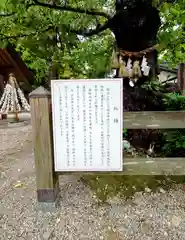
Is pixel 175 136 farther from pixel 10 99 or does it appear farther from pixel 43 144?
pixel 10 99

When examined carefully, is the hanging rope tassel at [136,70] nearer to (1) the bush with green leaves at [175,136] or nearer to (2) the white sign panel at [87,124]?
(1) the bush with green leaves at [175,136]

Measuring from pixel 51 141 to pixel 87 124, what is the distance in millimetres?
404

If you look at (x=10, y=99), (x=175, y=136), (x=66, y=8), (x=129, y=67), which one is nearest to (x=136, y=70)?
(x=129, y=67)

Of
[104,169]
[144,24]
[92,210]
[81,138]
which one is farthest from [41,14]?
[92,210]

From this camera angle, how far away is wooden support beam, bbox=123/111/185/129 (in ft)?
6.78

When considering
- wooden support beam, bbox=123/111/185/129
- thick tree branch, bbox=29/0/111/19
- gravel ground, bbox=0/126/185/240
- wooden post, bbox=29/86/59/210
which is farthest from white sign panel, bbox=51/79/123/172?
thick tree branch, bbox=29/0/111/19

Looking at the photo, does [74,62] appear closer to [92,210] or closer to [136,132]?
[136,132]

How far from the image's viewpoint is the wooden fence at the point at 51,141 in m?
1.97

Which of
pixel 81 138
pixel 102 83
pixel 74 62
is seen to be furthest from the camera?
pixel 74 62

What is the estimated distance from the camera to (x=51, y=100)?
200 cm

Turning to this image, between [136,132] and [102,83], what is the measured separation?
175 cm

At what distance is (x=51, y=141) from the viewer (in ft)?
6.75

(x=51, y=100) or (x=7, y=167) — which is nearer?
(x=51, y=100)

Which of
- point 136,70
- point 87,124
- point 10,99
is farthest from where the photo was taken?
point 10,99
